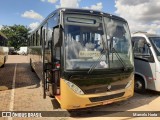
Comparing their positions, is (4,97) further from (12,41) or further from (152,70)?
(12,41)

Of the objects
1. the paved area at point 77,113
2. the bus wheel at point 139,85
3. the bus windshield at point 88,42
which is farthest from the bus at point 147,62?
the bus windshield at point 88,42

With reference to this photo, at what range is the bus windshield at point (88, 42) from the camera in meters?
6.15

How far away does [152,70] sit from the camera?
865 cm

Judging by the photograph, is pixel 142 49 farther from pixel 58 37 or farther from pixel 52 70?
pixel 58 37

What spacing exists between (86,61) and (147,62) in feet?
11.7

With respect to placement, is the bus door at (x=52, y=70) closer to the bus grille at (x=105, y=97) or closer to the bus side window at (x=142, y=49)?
the bus grille at (x=105, y=97)

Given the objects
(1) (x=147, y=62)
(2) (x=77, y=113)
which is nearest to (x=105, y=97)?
(2) (x=77, y=113)

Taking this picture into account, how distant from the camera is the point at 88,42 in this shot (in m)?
6.52

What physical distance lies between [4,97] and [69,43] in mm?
4078

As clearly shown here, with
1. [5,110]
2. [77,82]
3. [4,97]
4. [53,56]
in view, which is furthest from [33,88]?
[77,82]

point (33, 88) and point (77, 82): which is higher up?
Result: point (77, 82)

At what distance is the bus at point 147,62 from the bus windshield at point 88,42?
202 centimetres

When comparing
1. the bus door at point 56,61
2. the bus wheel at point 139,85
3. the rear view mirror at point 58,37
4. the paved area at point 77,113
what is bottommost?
the paved area at point 77,113

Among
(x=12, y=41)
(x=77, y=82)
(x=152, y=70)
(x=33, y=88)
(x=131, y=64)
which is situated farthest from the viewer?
(x=12, y=41)
